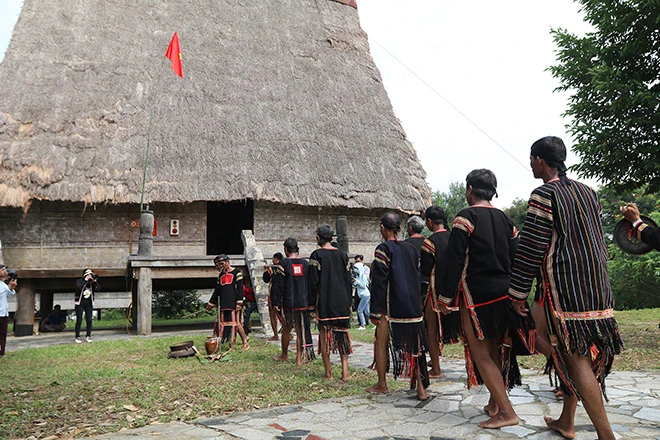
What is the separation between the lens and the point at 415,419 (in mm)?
3941

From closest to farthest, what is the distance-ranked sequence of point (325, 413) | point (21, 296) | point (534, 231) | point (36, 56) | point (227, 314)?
point (534, 231) → point (325, 413) → point (227, 314) → point (21, 296) → point (36, 56)

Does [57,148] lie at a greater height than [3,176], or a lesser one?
greater

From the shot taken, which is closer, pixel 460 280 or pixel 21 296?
pixel 460 280

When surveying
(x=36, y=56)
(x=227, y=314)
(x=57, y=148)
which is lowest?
(x=227, y=314)

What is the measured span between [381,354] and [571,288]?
2138 mm

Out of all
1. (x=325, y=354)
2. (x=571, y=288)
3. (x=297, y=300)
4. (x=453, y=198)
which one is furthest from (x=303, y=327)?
(x=453, y=198)

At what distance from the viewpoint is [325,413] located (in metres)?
4.21

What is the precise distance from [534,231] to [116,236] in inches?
435

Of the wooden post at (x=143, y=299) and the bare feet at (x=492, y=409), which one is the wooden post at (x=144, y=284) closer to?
the wooden post at (x=143, y=299)

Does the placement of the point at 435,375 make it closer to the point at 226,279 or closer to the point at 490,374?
the point at 490,374

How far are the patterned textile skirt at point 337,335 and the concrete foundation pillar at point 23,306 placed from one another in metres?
9.00

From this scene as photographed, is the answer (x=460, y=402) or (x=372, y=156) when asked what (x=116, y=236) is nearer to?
(x=372, y=156)

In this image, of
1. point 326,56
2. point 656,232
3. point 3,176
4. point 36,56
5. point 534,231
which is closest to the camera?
point 534,231

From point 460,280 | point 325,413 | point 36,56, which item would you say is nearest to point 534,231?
point 460,280
